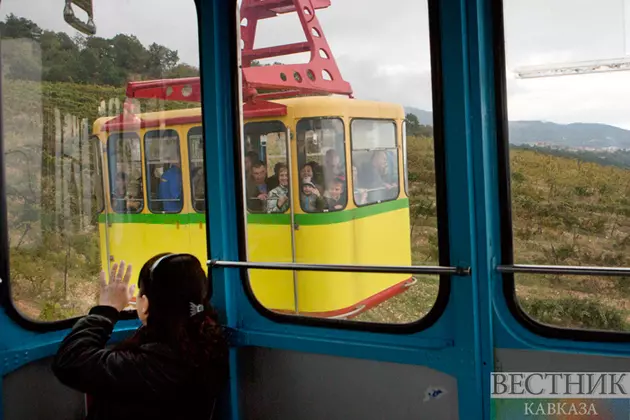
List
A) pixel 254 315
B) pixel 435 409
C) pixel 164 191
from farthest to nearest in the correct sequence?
1. pixel 164 191
2. pixel 254 315
3. pixel 435 409

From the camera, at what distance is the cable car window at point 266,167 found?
2938 millimetres

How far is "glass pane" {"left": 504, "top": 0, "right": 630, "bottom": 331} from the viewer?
7.16 feet

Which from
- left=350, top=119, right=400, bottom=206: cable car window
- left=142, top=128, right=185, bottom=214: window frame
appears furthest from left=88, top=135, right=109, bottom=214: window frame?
left=350, top=119, right=400, bottom=206: cable car window

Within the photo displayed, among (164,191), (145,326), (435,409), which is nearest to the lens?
(145,326)

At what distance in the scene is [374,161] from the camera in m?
2.88

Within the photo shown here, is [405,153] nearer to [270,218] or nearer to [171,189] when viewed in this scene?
[270,218]

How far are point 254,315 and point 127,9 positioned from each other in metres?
1.52

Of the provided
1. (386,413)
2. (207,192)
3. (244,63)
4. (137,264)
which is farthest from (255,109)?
(386,413)

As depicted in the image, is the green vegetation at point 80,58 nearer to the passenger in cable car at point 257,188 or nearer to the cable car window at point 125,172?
the cable car window at point 125,172

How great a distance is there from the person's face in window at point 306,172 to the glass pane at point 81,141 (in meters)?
0.53

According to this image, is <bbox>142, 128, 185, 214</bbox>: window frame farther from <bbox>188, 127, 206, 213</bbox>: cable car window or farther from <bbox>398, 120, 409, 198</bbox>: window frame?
<bbox>398, 120, 409, 198</bbox>: window frame

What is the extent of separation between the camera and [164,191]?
311 cm

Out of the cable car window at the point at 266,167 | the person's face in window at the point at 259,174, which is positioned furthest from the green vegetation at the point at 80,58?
the person's face in window at the point at 259,174

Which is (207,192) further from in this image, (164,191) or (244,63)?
(244,63)
